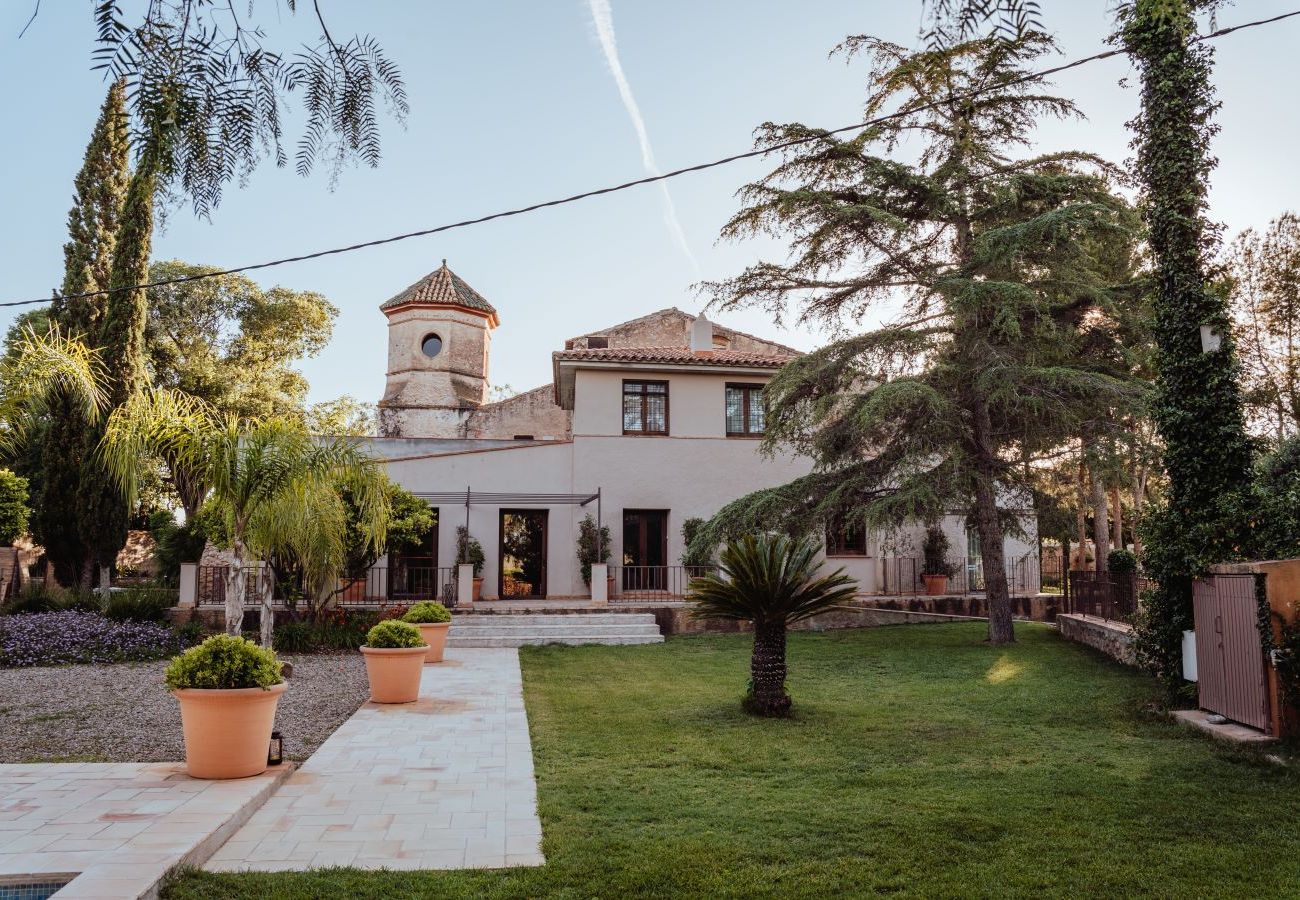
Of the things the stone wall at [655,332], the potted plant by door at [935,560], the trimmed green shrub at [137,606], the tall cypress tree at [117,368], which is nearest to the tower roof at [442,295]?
the stone wall at [655,332]

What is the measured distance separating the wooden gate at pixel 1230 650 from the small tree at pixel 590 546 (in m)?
13.8

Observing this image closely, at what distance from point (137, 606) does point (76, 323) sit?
7.57 m

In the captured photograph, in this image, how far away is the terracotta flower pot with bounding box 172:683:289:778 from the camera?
5.71 metres

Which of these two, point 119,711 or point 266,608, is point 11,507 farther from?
point 119,711

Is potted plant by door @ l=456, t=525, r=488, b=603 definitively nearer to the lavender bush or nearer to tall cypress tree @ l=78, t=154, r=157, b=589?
the lavender bush

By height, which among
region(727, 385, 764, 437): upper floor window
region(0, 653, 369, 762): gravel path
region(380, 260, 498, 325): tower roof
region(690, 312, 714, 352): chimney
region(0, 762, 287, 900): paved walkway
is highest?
region(380, 260, 498, 325): tower roof

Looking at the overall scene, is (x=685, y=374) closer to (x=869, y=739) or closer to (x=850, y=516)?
(x=850, y=516)

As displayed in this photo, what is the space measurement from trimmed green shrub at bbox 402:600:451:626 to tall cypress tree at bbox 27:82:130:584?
966 cm

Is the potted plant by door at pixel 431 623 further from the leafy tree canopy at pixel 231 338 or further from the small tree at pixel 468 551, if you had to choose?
the leafy tree canopy at pixel 231 338

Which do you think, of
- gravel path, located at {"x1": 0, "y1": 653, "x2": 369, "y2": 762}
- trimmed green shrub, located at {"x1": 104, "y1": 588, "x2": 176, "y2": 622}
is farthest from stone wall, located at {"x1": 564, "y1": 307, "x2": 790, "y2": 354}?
gravel path, located at {"x1": 0, "y1": 653, "x2": 369, "y2": 762}

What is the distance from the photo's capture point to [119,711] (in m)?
8.95

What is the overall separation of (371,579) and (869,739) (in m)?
15.1

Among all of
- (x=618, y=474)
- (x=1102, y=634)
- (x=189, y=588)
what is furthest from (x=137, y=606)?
(x=1102, y=634)

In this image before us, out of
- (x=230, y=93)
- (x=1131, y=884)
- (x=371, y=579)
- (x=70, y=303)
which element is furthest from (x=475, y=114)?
(x=70, y=303)
